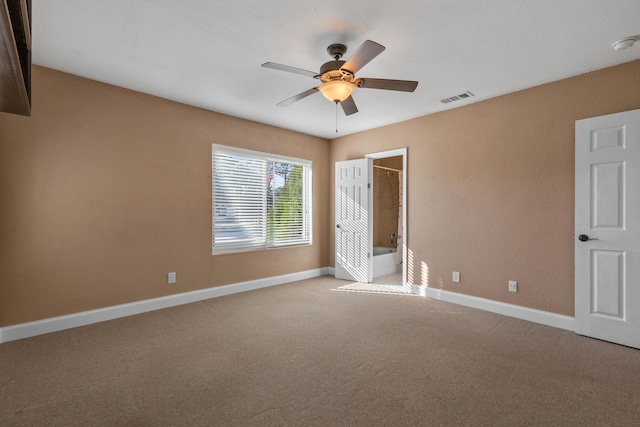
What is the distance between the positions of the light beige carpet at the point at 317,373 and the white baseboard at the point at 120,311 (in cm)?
12

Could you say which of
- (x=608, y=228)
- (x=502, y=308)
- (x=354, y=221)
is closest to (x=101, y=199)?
(x=354, y=221)

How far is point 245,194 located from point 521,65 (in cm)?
367

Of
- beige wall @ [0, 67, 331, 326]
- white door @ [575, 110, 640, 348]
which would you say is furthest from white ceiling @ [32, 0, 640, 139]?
white door @ [575, 110, 640, 348]

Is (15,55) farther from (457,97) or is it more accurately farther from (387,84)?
(457,97)

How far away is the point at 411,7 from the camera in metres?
2.10

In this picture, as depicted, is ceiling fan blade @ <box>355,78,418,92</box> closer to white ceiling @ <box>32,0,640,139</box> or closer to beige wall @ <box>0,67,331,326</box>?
white ceiling @ <box>32,0,640,139</box>

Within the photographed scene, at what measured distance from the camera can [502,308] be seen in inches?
142

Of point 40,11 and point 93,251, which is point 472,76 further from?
point 93,251

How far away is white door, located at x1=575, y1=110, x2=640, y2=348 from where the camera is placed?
2.72 meters

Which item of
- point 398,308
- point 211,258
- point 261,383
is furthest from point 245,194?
point 261,383

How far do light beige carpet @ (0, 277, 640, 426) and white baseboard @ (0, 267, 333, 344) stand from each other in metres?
0.12

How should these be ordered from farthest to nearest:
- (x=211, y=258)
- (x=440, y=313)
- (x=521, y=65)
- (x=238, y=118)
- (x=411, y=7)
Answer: (x=238, y=118), (x=211, y=258), (x=440, y=313), (x=521, y=65), (x=411, y=7)

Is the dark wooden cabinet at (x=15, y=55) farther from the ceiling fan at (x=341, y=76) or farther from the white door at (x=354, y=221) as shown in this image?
the white door at (x=354, y=221)

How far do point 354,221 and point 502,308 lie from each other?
2495 millimetres
